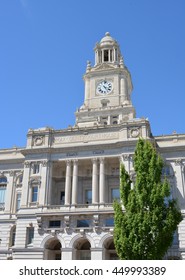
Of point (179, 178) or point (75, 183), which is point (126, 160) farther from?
point (75, 183)

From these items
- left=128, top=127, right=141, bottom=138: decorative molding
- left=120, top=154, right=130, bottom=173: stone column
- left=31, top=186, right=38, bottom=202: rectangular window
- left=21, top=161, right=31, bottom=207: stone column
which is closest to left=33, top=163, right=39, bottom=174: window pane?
left=21, top=161, right=31, bottom=207: stone column

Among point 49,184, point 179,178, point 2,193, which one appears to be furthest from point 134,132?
point 2,193

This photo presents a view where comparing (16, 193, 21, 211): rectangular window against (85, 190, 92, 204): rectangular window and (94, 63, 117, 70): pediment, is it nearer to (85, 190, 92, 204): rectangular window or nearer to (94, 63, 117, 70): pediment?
(85, 190, 92, 204): rectangular window

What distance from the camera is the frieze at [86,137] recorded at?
167ft

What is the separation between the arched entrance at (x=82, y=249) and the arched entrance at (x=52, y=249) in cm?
276

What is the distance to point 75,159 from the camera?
165ft

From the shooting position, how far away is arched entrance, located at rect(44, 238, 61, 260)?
151 ft

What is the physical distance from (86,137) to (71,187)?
7402mm

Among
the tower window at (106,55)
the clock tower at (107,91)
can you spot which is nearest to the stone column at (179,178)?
the clock tower at (107,91)

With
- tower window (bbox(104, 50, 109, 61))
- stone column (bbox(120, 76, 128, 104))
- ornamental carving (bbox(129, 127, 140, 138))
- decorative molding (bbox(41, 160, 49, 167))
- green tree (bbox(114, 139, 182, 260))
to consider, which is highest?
tower window (bbox(104, 50, 109, 61))

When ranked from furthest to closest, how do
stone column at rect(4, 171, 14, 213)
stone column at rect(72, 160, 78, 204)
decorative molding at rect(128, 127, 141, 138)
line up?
stone column at rect(4, 171, 14, 213), decorative molding at rect(128, 127, 141, 138), stone column at rect(72, 160, 78, 204)

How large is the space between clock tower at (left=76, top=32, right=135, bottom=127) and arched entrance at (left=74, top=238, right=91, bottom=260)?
22.0 metres

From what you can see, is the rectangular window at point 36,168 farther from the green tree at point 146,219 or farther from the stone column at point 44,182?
the green tree at point 146,219

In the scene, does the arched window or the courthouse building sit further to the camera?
the arched window
